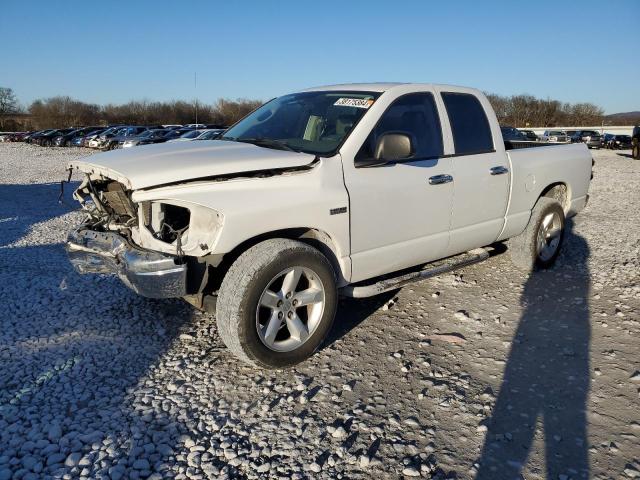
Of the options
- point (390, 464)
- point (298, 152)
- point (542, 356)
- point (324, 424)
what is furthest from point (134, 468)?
point (542, 356)

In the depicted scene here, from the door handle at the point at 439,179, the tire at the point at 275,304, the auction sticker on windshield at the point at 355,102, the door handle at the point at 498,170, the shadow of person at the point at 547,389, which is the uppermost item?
the auction sticker on windshield at the point at 355,102

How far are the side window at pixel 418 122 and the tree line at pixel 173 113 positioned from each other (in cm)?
7387

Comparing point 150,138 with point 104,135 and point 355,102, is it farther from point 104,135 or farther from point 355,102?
point 355,102

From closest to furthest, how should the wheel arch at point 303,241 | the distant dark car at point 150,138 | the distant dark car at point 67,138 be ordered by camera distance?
the wheel arch at point 303,241, the distant dark car at point 150,138, the distant dark car at point 67,138

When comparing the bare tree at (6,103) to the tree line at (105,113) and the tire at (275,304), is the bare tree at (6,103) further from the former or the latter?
the tire at (275,304)

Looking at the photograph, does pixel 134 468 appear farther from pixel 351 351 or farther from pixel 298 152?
pixel 298 152

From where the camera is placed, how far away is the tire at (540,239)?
5.32 metres

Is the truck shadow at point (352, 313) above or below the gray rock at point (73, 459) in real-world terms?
above

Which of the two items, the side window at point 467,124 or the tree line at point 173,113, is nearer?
the side window at point 467,124

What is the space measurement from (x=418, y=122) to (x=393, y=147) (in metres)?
0.74

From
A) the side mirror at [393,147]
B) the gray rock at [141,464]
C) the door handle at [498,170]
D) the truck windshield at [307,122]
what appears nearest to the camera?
the gray rock at [141,464]

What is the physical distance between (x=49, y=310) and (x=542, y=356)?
4.08 metres

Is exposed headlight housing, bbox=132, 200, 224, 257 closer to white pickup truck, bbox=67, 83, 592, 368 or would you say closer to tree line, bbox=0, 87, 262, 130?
white pickup truck, bbox=67, 83, 592, 368

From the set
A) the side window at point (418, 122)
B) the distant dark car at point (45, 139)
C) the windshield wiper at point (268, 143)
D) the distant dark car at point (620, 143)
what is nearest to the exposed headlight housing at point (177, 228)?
the windshield wiper at point (268, 143)
